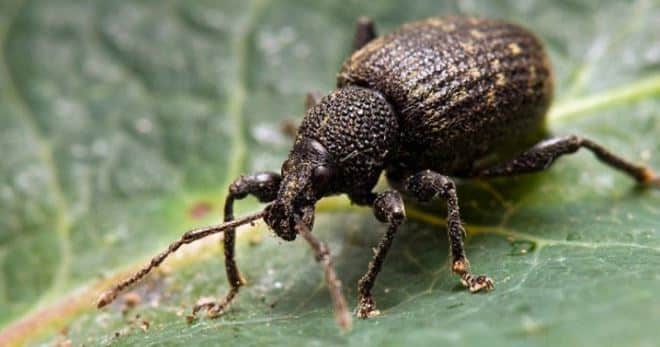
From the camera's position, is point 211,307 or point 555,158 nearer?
point 211,307

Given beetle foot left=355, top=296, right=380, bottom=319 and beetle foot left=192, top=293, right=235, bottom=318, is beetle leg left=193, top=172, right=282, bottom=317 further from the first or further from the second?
beetle foot left=355, top=296, right=380, bottom=319

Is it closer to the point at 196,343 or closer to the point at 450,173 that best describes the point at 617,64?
the point at 450,173

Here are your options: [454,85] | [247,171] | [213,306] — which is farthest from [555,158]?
[213,306]

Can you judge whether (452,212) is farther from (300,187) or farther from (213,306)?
(213,306)

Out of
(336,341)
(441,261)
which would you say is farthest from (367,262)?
(336,341)

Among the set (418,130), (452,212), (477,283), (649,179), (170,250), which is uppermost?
(418,130)

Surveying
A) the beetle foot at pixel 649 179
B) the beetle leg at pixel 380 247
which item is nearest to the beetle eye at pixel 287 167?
the beetle leg at pixel 380 247

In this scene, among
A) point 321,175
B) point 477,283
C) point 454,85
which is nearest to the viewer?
point 477,283
